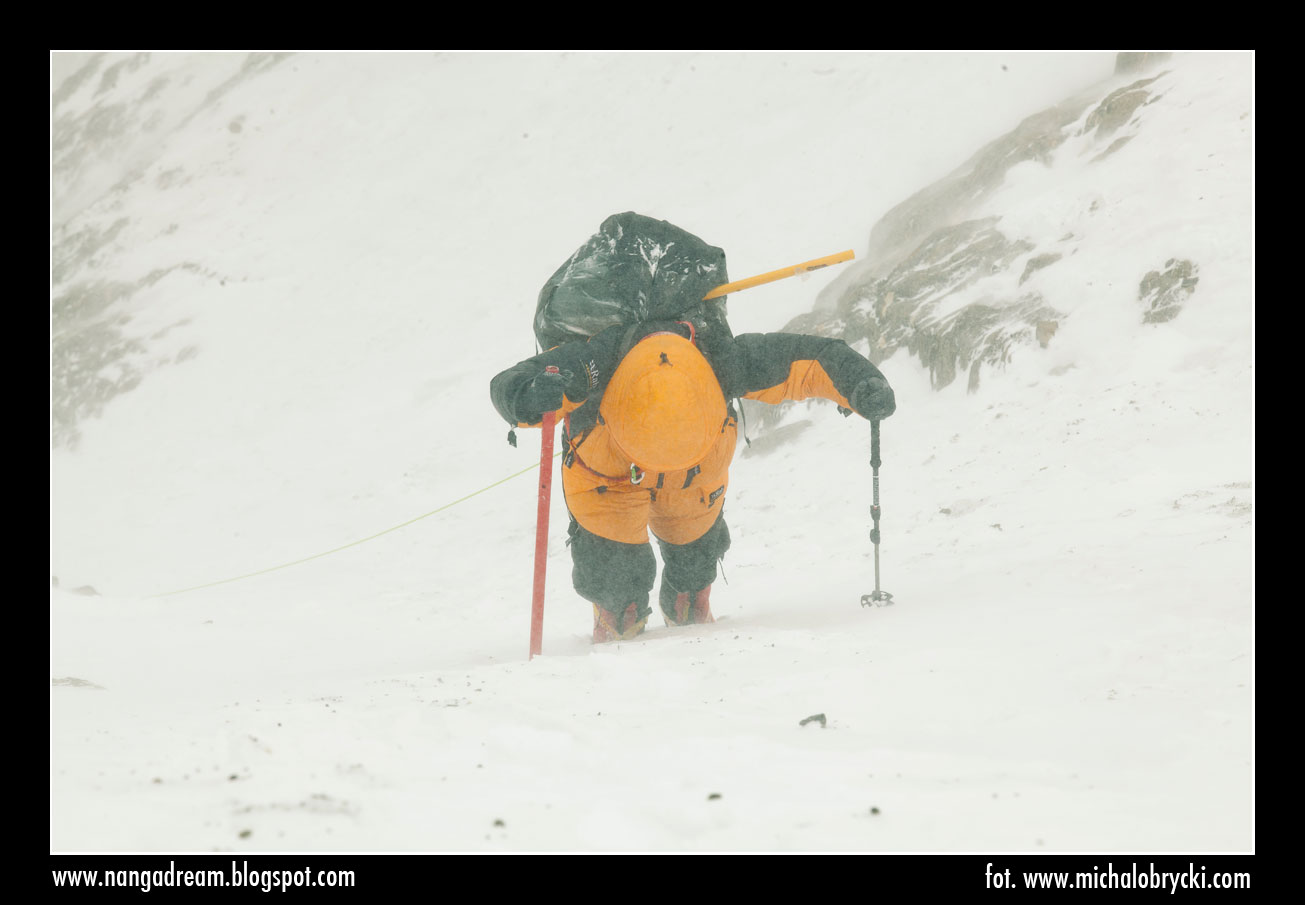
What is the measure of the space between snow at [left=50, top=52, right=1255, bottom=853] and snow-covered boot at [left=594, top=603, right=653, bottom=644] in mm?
361

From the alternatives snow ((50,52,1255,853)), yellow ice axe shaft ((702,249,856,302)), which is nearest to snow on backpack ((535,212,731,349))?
yellow ice axe shaft ((702,249,856,302))

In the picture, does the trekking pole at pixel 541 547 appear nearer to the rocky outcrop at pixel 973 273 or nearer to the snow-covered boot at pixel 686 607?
the snow-covered boot at pixel 686 607

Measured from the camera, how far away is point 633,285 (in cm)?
478

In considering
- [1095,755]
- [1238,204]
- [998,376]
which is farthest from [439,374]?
[1095,755]

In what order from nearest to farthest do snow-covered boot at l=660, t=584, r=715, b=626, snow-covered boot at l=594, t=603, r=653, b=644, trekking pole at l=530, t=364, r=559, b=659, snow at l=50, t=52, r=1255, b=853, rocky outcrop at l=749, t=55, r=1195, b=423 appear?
1. snow at l=50, t=52, r=1255, b=853
2. trekking pole at l=530, t=364, r=559, b=659
3. snow-covered boot at l=594, t=603, r=653, b=644
4. snow-covered boot at l=660, t=584, r=715, b=626
5. rocky outcrop at l=749, t=55, r=1195, b=423

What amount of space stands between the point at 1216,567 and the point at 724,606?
2983 millimetres

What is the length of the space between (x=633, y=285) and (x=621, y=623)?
170cm

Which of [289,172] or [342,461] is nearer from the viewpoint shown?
[342,461]

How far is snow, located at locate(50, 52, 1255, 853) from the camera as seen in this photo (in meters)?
2.34

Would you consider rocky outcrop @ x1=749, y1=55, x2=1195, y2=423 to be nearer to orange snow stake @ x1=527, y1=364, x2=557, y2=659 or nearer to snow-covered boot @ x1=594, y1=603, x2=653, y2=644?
snow-covered boot @ x1=594, y1=603, x2=653, y2=644

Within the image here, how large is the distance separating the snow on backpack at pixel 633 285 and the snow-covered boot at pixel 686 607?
1.43 metres

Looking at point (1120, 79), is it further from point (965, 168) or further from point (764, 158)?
point (764, 158)
